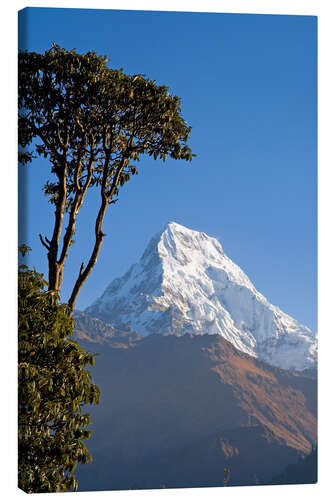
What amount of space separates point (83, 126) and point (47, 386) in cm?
254

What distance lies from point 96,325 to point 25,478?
223 ft

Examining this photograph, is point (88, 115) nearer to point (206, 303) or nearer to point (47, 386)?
point (47, 386)

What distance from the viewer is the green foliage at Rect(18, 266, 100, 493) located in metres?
5.31

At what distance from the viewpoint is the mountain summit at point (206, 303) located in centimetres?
1978

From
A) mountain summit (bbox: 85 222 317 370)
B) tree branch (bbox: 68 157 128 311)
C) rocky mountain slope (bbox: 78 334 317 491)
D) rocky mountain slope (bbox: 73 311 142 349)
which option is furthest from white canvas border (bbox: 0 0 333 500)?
rocky mountain slope (bbox: 73 311 142 349)

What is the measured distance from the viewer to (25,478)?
571cm

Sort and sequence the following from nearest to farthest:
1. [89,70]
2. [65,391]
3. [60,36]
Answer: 1. [65,391]
2. [89,70]
3. [60,36]

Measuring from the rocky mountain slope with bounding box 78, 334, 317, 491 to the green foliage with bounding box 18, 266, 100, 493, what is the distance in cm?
3470

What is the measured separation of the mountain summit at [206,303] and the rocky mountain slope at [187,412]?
242 cm
